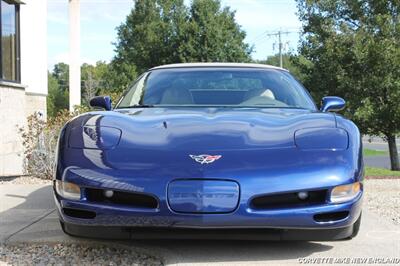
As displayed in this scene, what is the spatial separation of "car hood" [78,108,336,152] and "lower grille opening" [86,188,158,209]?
0.95 feet

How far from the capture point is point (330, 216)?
3.17 meters

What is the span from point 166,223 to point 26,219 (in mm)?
2154

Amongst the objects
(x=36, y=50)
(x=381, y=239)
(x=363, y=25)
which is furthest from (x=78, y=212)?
(x=36, y=50)

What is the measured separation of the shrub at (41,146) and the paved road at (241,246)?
4.15 m

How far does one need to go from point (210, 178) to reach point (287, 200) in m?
0.46

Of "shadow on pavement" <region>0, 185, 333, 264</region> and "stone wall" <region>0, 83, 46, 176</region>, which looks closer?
"shadow on pavement" <region>0, 185, 333, 264</region>

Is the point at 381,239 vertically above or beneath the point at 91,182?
beneath

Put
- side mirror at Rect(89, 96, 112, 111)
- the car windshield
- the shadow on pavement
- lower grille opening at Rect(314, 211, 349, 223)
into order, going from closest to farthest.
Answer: lower grille opening at Rect(314, 211, 349, 223), the shadow on pavement, the car windshield, side mirror at Rect(89, 96, 112, 111)

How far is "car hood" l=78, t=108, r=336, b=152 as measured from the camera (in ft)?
10.7

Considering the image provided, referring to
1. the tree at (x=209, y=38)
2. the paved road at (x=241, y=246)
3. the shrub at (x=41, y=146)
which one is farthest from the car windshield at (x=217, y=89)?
the tree at (x=209, y=38)

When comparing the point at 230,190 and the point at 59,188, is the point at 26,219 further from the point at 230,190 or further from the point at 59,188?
the point at 230,190

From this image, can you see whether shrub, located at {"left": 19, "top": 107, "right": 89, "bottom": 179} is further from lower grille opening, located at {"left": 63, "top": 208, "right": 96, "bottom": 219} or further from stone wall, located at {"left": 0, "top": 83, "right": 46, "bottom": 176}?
lower grille opening, located at {"left": 63, "top": 208, "right": 96, "bottom": 219}

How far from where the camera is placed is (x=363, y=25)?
13.6 meters

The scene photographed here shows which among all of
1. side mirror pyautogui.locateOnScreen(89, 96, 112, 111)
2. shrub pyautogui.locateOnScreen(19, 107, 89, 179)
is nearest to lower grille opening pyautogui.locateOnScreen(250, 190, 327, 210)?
side mirror pyautogui.locateOnScreen(89, 96, 112, 111)
